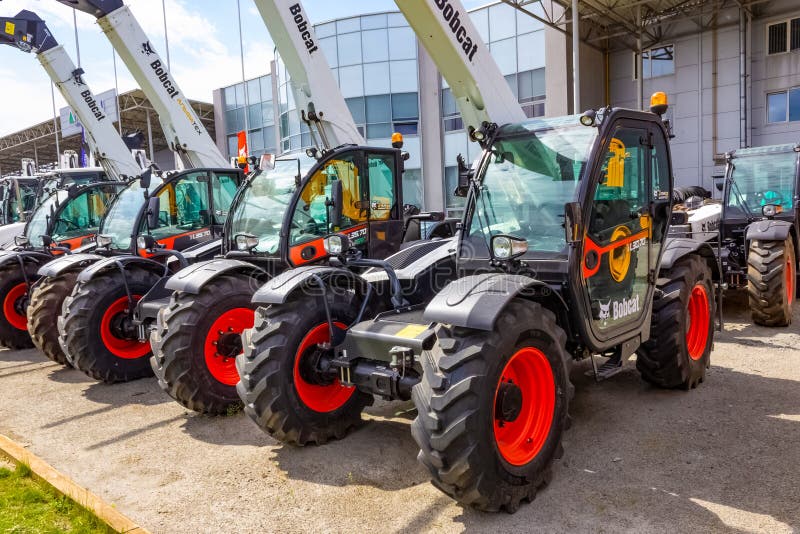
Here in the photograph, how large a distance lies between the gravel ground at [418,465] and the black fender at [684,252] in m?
1.00

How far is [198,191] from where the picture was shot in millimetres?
8352

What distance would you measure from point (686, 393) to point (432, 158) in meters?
18.3

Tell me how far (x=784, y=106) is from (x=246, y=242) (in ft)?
59.7

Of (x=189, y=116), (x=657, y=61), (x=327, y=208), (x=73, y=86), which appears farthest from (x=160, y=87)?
(x=657, y=61)

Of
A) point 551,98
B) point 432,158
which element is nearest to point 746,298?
point 551,98

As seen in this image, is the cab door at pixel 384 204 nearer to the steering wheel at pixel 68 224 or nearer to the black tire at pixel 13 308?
the black tire at pixel 13 308

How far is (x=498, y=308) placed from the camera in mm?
3283

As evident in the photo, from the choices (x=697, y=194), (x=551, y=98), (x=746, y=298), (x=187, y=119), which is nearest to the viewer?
(x=746, y=298)

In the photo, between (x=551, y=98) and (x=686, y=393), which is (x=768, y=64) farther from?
(x=686, y=393)

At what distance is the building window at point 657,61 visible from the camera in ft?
65.2

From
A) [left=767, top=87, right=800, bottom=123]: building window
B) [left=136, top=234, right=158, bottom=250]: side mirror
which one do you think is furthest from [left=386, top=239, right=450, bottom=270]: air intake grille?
[left=767, top=87, right=800, bottom=123]: building window

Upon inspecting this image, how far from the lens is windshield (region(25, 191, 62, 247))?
10.1 m

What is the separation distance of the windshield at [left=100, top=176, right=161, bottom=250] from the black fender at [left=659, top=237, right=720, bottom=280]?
6.11 meters

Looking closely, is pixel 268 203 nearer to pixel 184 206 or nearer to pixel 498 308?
pixel 184 206
